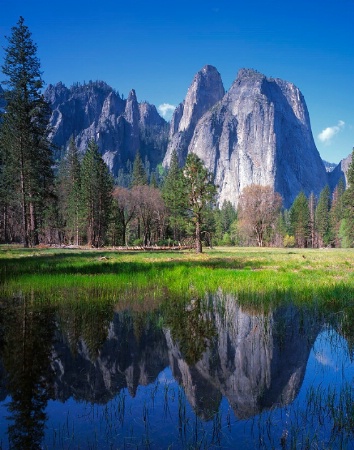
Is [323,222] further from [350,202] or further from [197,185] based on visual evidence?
[197,185]

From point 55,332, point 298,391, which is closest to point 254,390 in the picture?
point 298,391

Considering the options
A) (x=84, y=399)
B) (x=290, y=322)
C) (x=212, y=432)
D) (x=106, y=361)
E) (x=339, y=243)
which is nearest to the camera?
(x=212, y=432)

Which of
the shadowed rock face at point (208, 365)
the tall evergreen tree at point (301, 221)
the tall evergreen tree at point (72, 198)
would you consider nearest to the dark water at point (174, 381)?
the shadowed rock face at point (208, 365)

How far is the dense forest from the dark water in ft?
81.4

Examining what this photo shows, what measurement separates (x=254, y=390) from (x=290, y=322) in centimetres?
346

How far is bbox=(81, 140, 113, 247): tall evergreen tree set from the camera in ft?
169

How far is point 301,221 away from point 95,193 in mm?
61302

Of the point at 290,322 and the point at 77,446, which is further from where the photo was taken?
the point at 290,322

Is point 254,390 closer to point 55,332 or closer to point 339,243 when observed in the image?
point 55,332

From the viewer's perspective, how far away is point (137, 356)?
5.49 m

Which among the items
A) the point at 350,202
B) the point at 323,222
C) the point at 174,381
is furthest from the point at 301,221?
the point at 174,381

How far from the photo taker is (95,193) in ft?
171

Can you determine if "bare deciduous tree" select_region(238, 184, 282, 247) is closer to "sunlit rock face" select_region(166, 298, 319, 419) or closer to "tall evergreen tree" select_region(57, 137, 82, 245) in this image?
"tall evergreen tree" select_region(57, 137, 82, 245)

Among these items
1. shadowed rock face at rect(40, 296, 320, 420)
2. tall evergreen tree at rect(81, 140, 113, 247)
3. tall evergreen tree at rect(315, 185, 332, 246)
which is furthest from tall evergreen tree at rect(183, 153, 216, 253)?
tall evergreen tree at rect(315, 185, 332, 246)
